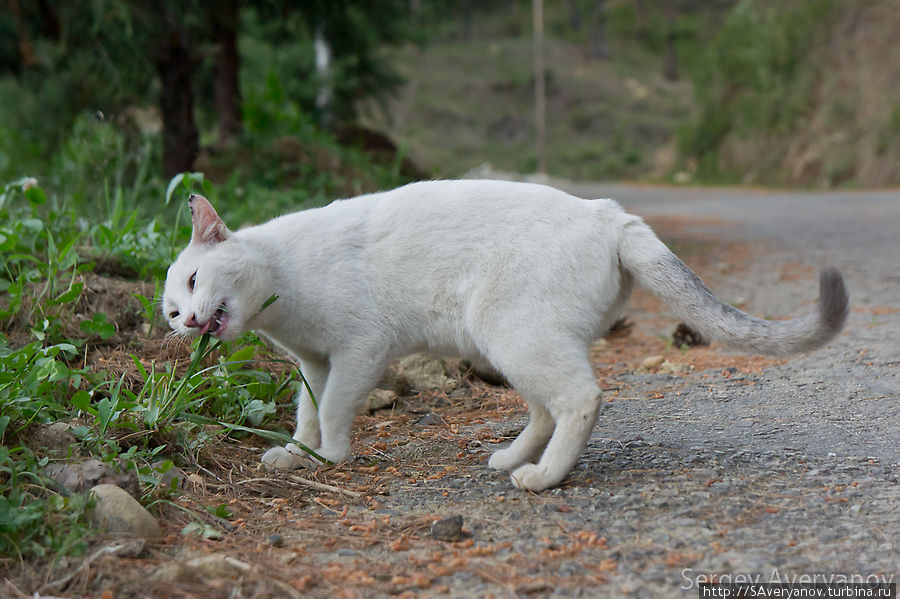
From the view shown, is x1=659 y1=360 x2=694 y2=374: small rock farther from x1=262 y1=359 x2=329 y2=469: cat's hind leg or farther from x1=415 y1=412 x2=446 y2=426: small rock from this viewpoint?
x1=262 y1=359 x2=329 y2=469: cat's hind leg

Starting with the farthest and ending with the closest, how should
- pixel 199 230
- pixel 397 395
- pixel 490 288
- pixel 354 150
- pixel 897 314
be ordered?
1. pixel 354 150
2. pixel 897 314
3. pixel 397 395
4. pixel 199 230
5. pixel 490 288

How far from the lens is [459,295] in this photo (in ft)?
9.41

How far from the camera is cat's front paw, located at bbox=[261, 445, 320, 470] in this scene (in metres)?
2.98

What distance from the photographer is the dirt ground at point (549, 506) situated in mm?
2020

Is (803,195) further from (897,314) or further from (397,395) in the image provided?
(397,395)

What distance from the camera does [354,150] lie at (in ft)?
32.5

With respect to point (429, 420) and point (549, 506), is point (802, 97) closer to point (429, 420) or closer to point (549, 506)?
point (429, 420)

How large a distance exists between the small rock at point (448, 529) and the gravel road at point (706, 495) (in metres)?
0.05

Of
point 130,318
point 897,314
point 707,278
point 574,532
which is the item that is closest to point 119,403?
point 130,318

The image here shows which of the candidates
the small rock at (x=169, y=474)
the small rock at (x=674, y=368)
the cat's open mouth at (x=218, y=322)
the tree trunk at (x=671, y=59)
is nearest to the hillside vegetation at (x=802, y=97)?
the small rock at (x=674, y=368)

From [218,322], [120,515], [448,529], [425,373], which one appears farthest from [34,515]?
[425,373]

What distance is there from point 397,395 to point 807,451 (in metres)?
1.79

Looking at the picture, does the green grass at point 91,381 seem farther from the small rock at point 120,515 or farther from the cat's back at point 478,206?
the cat's back at point 478,206

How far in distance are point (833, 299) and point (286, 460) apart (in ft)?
6.23
